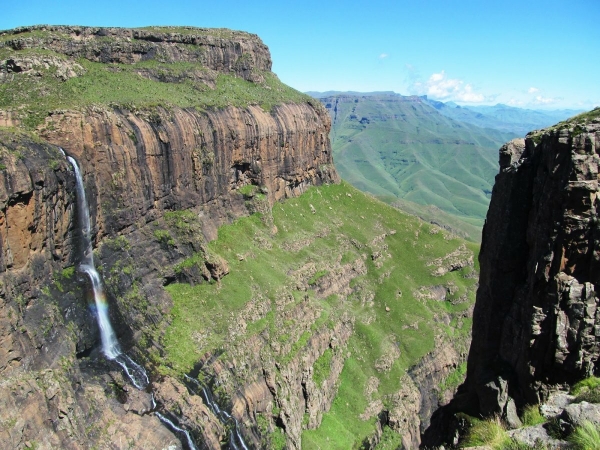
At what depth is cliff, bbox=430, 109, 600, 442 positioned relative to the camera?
22.8 meters

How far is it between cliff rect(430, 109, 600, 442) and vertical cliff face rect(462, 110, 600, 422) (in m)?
0.05

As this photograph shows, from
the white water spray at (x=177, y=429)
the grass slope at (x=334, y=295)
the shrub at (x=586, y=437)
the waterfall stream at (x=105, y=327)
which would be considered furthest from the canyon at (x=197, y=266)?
the shrub at (x=586, y=437)

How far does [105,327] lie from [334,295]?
4208 cm

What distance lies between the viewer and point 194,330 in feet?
190

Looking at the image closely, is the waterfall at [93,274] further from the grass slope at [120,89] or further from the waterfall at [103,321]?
the grass slope at [120,89]

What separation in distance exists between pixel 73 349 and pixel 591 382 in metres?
41.9

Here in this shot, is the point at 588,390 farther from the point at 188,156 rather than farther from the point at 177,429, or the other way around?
the point at 188,156

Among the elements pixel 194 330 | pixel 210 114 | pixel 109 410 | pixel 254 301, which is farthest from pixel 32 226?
pixel 210 114

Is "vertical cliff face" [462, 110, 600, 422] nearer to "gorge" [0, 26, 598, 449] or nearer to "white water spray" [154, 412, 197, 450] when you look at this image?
"gorge" [0, 26, 598, 449]

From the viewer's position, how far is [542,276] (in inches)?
969

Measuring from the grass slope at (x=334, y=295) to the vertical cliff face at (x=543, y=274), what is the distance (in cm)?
3556

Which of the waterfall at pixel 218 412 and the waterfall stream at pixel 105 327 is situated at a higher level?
the waterfall stream at pixel 105 327

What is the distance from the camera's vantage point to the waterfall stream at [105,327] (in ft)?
163

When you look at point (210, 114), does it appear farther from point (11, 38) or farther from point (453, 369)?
point (453, 369)
